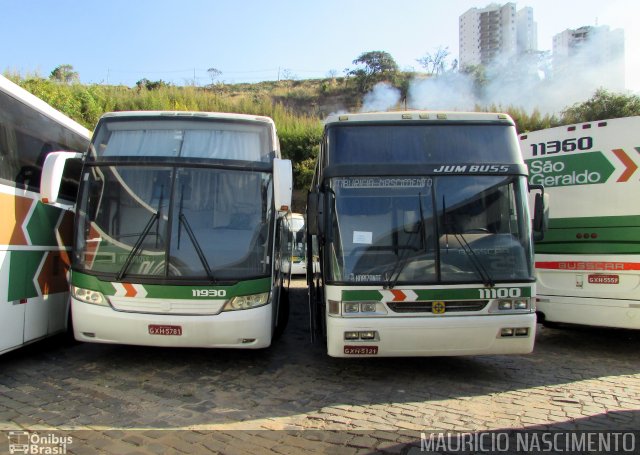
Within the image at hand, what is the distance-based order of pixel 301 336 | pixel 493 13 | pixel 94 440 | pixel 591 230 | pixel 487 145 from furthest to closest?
pixel 493 13
pixel 301 336
pixel 591 230
pixel 487 145
pixel 94 440

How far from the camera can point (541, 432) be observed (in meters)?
4.28

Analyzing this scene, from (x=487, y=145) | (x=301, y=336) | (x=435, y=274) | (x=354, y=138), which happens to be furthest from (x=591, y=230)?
(x=301, y=336)

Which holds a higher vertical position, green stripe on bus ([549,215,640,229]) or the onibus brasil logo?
green stripe on bus ([549,215,640,229])

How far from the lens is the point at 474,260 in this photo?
18.1 feet

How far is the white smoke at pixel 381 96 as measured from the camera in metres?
39.3

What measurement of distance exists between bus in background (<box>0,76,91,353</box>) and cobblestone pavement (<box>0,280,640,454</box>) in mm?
617

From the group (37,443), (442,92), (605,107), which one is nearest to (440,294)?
(37,443)

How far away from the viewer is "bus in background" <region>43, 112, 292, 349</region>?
5680mm

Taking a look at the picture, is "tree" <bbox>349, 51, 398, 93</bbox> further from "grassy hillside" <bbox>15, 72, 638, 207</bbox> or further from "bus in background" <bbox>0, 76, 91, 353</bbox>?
"bus in background" <bbox>0, 76, 91, 353</bbox>

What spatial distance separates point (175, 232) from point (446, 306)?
3.17 meters

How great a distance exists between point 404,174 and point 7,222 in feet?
14.4

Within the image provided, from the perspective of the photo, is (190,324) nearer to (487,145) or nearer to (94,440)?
(94,440)

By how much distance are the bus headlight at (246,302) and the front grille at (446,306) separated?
1.51 m

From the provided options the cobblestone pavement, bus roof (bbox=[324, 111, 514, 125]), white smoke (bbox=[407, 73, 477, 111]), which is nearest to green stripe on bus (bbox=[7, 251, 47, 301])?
the cobblestone pavement
